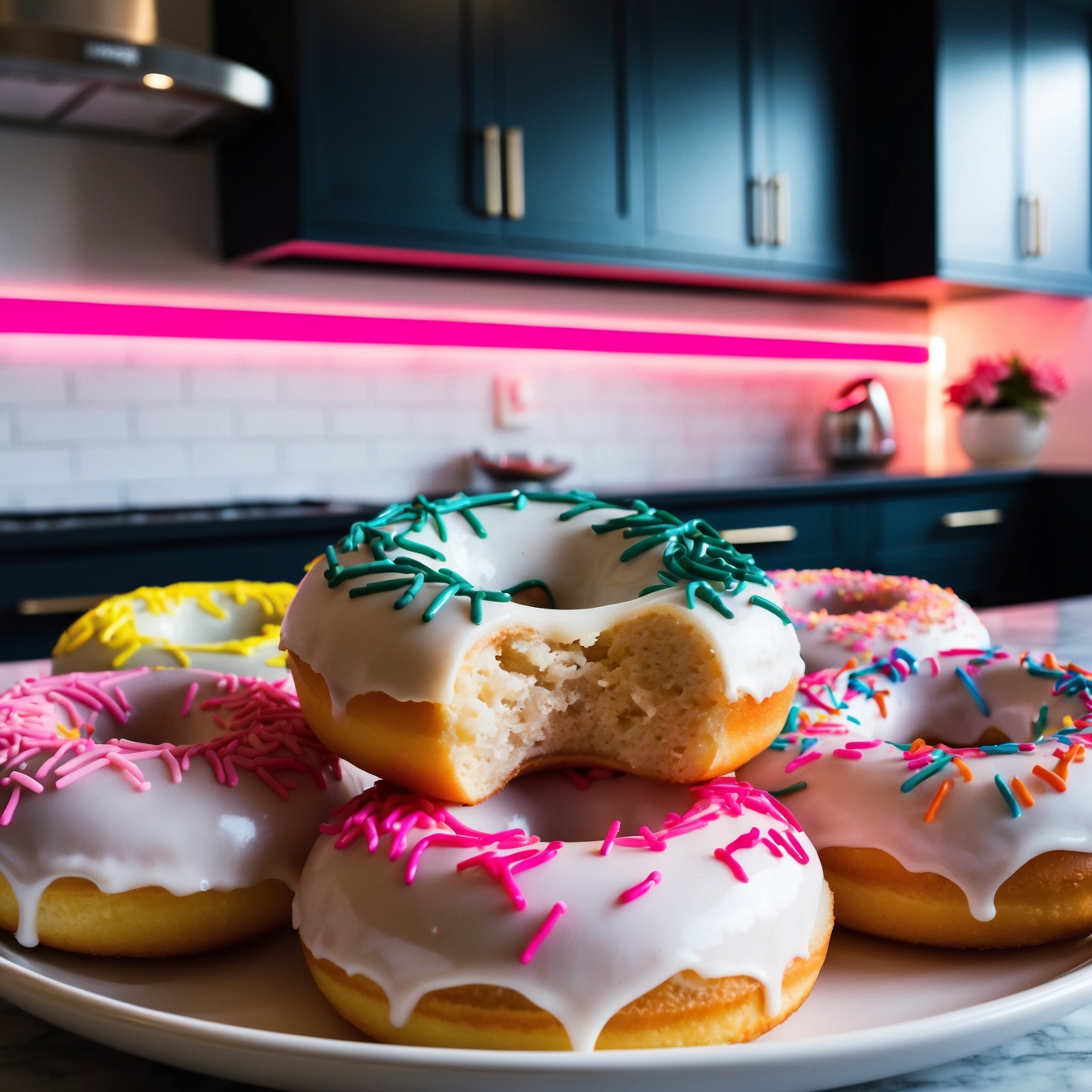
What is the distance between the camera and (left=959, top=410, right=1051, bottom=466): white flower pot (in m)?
3.91

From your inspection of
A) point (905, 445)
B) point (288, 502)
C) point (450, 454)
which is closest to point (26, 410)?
point (288, 502)

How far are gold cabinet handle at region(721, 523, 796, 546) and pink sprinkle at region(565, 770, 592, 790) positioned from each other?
7.75 ft

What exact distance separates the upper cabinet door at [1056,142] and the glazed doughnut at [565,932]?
376cm

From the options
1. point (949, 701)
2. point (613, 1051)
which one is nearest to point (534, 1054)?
point (613, 1051)

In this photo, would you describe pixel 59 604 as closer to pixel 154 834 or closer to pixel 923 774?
pixel 154 834

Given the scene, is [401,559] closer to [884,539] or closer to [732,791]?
[732,791]

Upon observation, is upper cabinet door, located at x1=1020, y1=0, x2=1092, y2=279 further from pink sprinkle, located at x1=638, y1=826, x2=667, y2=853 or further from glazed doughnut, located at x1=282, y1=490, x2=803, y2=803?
pink sprinkle, located at x1=638, y1=826, x2=667, y2=853

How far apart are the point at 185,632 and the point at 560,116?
7.23 ft

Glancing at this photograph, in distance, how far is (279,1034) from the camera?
45cm

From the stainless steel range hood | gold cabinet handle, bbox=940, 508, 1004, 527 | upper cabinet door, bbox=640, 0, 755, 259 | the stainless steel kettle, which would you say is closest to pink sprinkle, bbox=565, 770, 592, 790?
the stainless steel range hood

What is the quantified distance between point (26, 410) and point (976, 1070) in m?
2.69

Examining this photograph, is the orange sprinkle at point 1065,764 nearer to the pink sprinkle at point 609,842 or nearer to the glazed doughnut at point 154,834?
the pink sprinkle at point 609,842

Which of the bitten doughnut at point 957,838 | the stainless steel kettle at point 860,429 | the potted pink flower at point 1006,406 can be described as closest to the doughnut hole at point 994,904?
the bitten doughnut at point 957,838

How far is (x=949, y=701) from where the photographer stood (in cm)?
85
